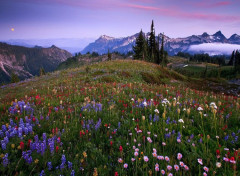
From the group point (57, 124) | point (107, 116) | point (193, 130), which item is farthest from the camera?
point (107, 116)

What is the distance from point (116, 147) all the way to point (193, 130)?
6.88 feet

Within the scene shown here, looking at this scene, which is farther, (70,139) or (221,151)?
(70,139)

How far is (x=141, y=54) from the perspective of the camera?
62469mm

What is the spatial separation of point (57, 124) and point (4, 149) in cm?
142

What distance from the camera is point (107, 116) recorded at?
4.62 m

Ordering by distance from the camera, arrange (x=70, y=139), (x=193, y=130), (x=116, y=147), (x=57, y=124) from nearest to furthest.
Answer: (x=116, y=147)
(x=70, y=139)
(x=193, y=130)
(x=57, y=124)

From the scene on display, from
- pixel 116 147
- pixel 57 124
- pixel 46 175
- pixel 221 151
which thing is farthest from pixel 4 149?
pixel 221 151

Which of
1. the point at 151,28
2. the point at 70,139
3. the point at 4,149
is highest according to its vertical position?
the point at 151,28

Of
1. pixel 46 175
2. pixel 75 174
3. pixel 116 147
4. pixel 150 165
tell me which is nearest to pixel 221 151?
pixel 150 165

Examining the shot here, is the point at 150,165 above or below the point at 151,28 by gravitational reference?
Answer: below

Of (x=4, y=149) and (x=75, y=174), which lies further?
(x=4, y=149)

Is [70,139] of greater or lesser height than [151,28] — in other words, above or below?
below

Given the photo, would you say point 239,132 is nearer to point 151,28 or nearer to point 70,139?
point 70,139

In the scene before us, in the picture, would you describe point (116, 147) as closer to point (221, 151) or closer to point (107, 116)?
point (107, 116)
